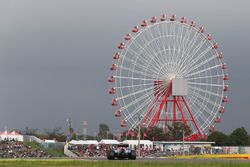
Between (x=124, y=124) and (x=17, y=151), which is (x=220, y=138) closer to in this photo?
(x=124, y=124)

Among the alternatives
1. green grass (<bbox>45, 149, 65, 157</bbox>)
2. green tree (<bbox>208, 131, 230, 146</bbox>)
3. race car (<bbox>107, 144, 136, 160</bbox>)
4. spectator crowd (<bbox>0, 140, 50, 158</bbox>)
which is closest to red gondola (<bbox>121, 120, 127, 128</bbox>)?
green grass (<bbox>45, 149, 65, 157</bbox>)

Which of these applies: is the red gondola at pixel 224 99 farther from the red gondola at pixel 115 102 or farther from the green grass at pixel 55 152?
the green grass at pixel 55 152

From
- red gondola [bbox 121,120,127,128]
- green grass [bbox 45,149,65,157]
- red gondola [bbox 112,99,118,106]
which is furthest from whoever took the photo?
red gondola [bbox 112,99,118,106]

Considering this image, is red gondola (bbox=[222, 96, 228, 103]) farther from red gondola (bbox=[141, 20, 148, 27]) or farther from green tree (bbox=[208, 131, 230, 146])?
green tree (bbox=[208, 131, 230, 146])

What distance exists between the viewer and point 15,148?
282 ft

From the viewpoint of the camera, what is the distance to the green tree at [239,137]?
17312 cm

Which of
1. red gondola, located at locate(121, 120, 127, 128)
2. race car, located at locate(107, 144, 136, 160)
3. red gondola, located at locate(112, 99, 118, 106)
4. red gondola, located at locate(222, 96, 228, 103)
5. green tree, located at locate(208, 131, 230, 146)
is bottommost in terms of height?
race car, located at locate(107, 144, 136, 160)

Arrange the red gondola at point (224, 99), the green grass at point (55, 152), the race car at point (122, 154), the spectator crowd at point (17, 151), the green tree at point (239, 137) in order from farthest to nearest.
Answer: the green tree at point (239, 137) < the red gondola at point (224, 99) < the green grass at point (55, 152) < the spectator crowd at point (17, 151) < the race car at point (122, 154)

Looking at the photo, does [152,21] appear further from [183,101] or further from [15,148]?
[15,148]

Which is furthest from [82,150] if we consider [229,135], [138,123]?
[229,135]

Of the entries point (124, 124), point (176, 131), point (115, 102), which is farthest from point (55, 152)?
point (176, 131)

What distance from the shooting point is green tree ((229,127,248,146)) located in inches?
6816

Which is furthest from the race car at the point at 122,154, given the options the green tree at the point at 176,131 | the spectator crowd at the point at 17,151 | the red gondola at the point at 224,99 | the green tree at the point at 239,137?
the green tree at the point at 239,137

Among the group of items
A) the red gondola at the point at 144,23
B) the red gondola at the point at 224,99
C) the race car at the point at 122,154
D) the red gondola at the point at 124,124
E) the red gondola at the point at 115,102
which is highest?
the red gondola at the point at 144,23
